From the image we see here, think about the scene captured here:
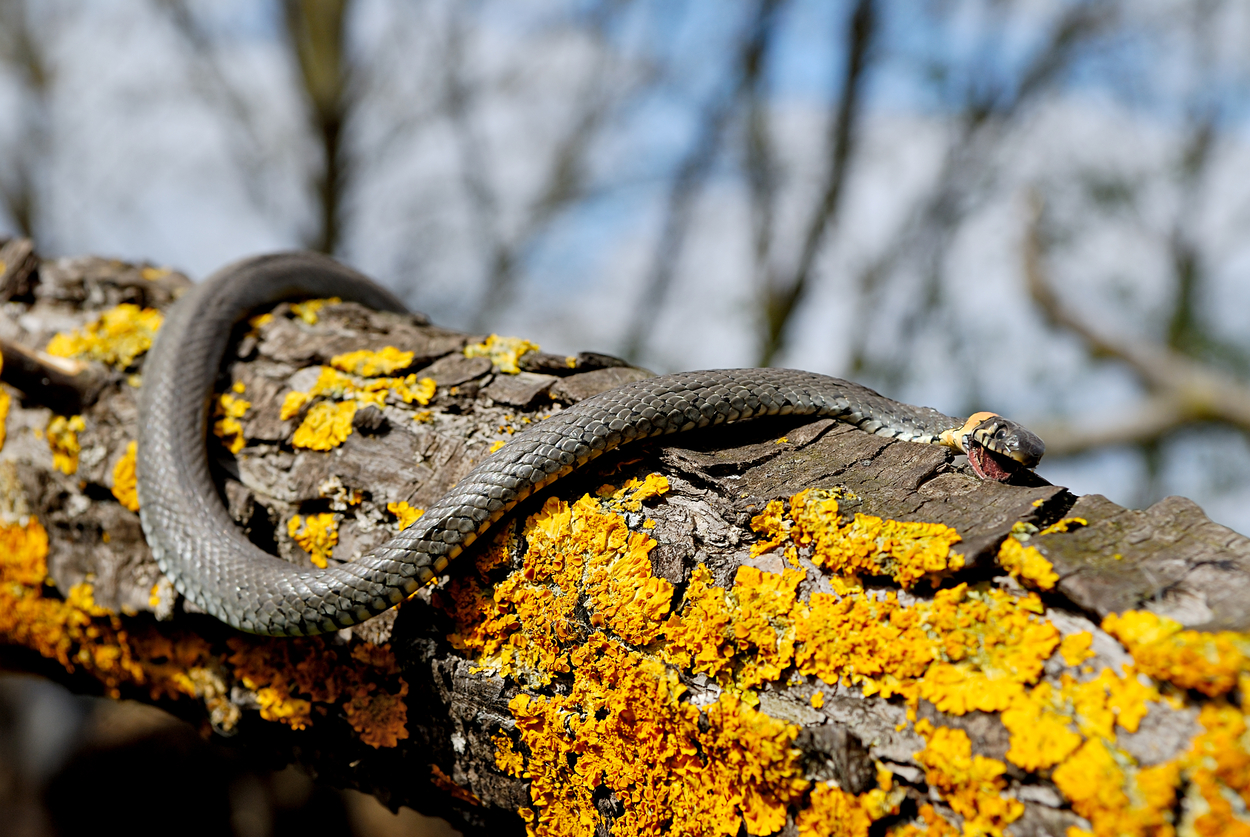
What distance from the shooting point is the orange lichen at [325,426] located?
2.81m

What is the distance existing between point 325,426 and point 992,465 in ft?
7.80

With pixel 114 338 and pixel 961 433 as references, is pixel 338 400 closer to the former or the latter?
pixel 114 338

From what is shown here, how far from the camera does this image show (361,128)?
1184 cm

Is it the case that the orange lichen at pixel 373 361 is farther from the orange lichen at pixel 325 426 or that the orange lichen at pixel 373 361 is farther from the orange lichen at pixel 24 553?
the orange lichen at pixel 24 553

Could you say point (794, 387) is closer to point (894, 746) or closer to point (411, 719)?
point (894, 746)

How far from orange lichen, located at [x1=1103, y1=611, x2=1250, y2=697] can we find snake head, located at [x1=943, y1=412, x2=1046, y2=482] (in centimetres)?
65

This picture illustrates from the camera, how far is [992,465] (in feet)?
7.17

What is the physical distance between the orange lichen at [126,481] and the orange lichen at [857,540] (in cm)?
258

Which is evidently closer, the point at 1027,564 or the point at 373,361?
the point at 1027,564

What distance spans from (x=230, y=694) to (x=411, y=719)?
2.74ft

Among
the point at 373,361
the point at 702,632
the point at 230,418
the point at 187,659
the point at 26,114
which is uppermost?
the point at 26,114

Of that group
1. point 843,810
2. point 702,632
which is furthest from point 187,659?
point 843,810

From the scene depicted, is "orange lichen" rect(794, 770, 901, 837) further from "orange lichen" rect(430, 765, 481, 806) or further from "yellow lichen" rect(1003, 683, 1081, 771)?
"orange lichen" rect(430, 765, 481, 806)

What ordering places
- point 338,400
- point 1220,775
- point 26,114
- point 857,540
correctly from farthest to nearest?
1. point 26,114
2. point 338,400
3. point 857,540
4. point 1220,775
